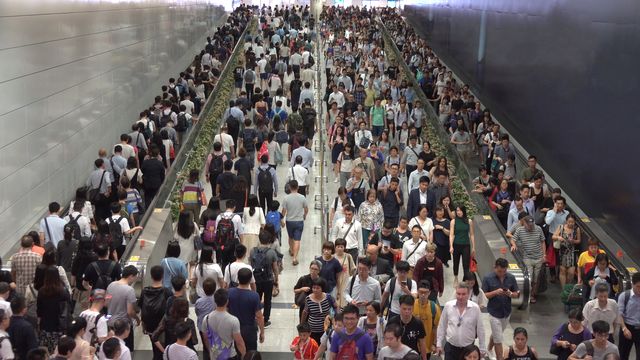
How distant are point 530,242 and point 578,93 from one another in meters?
5.41

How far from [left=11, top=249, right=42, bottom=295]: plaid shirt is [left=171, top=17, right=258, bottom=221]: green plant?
445 cm

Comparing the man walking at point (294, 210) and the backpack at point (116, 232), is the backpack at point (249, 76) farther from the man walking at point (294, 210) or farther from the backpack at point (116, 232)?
the backpack at point (116, 232)

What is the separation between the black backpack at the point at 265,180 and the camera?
46.8 feet

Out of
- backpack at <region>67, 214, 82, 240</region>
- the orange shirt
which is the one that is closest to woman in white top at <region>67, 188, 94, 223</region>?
backpack at <region>67, 214, 82, 240</region>

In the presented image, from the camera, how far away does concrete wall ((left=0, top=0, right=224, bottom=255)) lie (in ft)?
44.8

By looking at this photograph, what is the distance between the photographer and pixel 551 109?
18375 mm

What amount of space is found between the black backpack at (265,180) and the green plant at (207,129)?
54.6 inches

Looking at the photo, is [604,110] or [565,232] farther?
[604,110]

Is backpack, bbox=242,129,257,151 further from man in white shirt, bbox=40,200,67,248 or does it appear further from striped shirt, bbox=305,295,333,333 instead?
striped shirt, bbox=305,295,333,333

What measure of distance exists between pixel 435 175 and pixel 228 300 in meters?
6.25

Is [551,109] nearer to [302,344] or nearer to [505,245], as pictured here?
[505,245]

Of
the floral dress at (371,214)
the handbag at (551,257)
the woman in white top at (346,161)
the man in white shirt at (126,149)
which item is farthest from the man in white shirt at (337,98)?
the handbag at (551,257)

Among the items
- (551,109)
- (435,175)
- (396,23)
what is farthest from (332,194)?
(396,23)

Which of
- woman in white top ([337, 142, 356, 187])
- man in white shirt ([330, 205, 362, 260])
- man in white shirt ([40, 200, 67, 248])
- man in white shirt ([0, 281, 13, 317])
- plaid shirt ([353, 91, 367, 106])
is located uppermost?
man in white shirt ([0, 281, 13, 317])
